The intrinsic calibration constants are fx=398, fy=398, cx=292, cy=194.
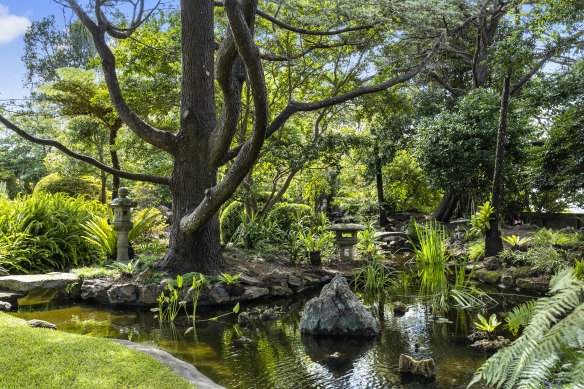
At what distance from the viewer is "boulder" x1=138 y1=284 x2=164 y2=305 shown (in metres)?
5.54

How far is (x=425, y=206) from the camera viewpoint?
15.4 meters

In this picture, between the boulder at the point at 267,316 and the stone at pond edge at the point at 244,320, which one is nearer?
the stone at pond edge at the point at 244,320

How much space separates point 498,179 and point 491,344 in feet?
14.6

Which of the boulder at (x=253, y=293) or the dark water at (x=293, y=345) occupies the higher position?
the boulder at (x=253, y=293)

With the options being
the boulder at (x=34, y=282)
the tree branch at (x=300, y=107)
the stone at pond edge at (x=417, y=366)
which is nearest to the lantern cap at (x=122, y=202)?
the boulder at (x=34, y=282)

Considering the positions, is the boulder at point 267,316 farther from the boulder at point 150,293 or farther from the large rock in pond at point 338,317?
the boulder at point 150,293

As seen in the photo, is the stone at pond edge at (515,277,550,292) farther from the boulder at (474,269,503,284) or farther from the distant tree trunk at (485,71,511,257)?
the distant tree trunk at (485,71,511,257)

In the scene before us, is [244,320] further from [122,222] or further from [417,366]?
[122,222]

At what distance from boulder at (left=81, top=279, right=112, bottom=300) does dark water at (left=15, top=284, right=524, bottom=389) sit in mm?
255

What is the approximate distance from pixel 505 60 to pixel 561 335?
706 cm

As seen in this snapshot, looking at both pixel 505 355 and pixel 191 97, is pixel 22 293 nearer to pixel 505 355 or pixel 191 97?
pixel 191 97

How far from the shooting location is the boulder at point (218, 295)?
559 cm

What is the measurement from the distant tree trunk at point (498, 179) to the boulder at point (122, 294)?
6.28 m

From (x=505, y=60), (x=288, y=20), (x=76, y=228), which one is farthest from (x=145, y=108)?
(x=505, y=60)
